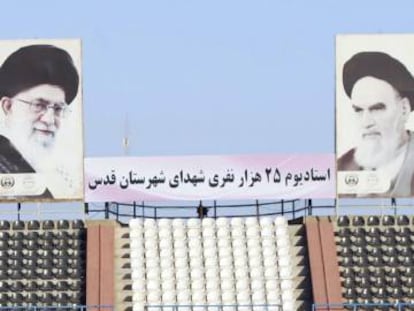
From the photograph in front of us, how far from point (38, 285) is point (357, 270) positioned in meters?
9.18

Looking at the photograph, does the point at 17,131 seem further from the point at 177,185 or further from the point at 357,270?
the point at 357,270

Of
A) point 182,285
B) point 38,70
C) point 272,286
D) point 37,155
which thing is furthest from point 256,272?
point 38,70

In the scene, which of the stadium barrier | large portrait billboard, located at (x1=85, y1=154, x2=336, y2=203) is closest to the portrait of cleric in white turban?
large portrait billboard, located at (x1=85, y1=154, x2=336, y2=203)

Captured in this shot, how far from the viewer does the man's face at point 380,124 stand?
2144 inches

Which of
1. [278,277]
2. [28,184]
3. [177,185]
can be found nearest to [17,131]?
[28,184]

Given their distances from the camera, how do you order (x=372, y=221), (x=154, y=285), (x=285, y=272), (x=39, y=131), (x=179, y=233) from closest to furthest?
(x=154, y=285) → (x=285, y=272) → (x=39, y=131) → (x=372, y=221) → (x=179, y=233)

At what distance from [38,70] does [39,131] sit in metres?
1.85

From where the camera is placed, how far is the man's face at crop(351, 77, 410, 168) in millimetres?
54469

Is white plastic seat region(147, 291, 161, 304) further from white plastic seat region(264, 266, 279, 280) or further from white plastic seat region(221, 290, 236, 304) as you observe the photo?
white plastic seat region(264, 266, 279, 280)

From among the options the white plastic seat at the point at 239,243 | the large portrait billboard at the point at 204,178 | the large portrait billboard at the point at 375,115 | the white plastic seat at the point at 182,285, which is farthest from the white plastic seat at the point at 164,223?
the large portrait billboard at the point at 375,115

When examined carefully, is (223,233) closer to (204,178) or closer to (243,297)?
(204,178)

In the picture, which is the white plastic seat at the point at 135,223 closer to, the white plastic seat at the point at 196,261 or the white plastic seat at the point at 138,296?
the white plastic seat at the point at 196,261

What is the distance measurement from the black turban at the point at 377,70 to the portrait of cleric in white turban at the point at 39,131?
26.3 ft

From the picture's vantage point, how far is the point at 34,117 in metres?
55.0
